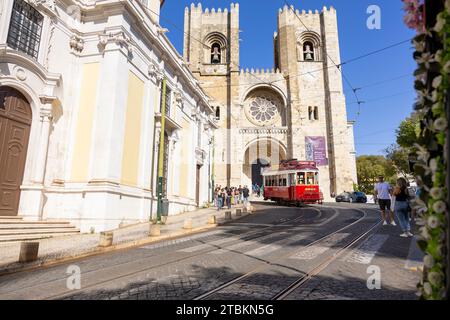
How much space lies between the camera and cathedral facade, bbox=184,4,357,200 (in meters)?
34.6

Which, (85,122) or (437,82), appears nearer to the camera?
(437,82)

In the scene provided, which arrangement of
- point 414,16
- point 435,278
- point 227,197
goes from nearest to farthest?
point 435,278 → point 414,16 → point 227,197

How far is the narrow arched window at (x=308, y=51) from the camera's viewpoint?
3900 centimetres

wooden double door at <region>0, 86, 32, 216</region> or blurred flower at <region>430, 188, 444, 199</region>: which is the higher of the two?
wooden double door at <region>0, 86, 32, 216</region>

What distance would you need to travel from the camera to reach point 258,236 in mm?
8680

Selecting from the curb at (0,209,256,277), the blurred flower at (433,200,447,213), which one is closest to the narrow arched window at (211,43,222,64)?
the curb at (0,209,256,277)

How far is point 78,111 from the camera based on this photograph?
38.4 feet

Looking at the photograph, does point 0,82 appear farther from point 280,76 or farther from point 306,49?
point 306,49

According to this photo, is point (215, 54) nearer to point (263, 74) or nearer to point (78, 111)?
point (263, 74)

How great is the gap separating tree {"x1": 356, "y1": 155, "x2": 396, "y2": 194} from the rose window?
22.0 meters

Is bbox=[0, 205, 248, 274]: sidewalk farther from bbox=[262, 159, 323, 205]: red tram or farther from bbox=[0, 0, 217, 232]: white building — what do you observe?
bbox=[262, 159, 323, 205]: red tram

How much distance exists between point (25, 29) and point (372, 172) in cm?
5259

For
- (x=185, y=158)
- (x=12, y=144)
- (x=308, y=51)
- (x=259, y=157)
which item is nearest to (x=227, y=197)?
(x=185, y=158)
